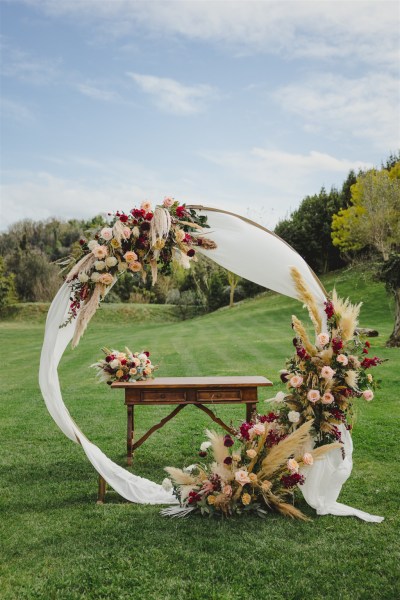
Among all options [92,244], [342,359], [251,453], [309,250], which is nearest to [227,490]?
[251,453]

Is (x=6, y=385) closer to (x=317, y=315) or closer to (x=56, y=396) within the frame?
(x=56, y=396)

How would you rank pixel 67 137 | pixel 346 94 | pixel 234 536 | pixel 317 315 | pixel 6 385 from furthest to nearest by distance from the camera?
pixel 67 137
pixel 6 385
pixel 346 94
pixel 317 315
pixel 234 536

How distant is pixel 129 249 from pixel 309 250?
1409 inches

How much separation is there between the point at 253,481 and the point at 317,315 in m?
1.75

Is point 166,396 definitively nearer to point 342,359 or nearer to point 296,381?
point 296,381

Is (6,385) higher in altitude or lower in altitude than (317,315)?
lower

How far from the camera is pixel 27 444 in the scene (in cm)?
827

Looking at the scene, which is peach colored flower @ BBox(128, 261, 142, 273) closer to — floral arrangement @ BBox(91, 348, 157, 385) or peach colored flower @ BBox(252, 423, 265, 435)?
floral arrangement @ BBox(91, 348, 157, 385)

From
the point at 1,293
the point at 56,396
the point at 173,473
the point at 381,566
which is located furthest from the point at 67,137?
the point at 1,293

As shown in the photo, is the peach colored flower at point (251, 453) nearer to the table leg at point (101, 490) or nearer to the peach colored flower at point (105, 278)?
the table leg at point (101, 490)

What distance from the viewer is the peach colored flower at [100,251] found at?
5754mm

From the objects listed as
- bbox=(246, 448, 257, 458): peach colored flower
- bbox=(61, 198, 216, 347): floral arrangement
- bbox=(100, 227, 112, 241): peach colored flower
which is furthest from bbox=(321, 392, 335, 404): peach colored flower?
bbox=(100, 227, 112, 241): peach colored flower

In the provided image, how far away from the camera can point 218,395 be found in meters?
6.93

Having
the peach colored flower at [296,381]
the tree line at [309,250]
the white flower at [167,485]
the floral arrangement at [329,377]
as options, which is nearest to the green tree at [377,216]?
the tree line at [309,250]
